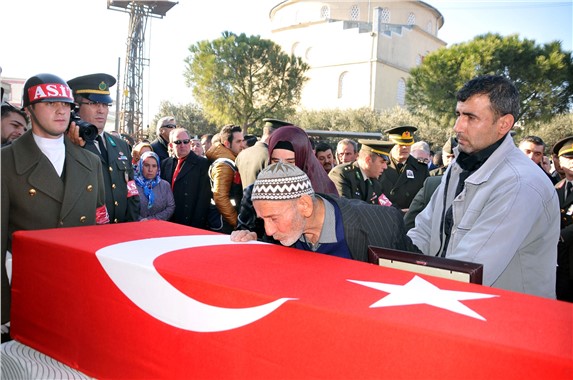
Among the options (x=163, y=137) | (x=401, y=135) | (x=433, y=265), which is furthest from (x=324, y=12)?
(x=433, y=265)

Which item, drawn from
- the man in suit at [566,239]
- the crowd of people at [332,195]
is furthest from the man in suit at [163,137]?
the man in suit at [566,239]

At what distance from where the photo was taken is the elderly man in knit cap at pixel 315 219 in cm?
184

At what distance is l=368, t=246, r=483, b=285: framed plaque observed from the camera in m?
1.35

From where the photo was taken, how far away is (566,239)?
12.0ft

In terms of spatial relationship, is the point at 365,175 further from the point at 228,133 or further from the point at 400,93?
the point at 400,93

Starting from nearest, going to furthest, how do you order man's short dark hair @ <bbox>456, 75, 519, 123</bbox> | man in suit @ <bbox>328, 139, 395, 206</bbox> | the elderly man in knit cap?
1. the elderly man in knit cap
2. man's short dark hair @ <bbox>456, 75, 519, 123</bbox>
3. man in suit @ <bbox>328, 139, 395, 206</bbox>

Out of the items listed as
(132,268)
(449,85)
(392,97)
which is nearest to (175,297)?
(132,268)

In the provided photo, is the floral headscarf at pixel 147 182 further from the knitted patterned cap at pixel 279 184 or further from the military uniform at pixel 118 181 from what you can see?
the knitted patterned cap at pixel 279 184

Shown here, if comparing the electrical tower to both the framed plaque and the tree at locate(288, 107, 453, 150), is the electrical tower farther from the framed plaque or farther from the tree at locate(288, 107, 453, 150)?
the framed plaque

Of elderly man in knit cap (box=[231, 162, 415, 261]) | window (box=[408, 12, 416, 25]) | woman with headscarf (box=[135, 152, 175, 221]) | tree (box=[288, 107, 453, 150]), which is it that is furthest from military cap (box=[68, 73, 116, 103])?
window (box=[408, 12, 416, 25])

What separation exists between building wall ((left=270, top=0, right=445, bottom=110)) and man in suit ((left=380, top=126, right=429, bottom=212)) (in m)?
36.5

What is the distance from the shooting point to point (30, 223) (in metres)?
2.44

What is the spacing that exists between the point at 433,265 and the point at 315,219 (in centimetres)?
70

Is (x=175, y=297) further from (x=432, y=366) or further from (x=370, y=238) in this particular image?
(x=370, y=238)
